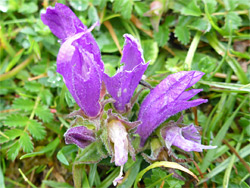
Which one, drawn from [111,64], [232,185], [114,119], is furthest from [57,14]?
[232,185]

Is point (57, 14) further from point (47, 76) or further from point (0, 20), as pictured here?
point (0, 20)

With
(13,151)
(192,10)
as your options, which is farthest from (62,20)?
(192,10)

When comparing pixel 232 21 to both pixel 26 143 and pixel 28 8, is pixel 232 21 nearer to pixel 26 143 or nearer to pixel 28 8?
pixel 28 8

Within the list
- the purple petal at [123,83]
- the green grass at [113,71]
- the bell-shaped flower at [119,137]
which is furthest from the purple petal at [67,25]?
the green grass at [113,71]

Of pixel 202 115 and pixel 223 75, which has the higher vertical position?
pixel 223 75

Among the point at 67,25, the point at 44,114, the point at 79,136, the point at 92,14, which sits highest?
the point at 67,25

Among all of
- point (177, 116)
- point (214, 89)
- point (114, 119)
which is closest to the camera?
point (114, 119)
